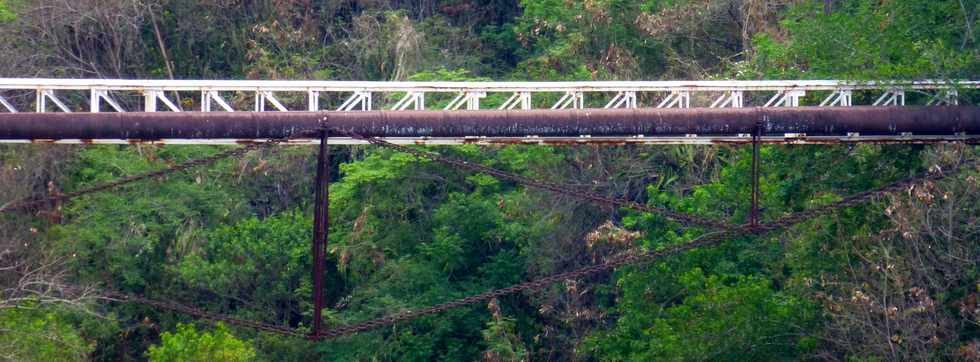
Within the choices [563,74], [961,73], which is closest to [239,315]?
[563,74]

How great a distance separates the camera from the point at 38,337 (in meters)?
21.6

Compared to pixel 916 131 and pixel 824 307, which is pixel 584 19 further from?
pixel 916 131

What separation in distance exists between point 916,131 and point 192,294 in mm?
15844

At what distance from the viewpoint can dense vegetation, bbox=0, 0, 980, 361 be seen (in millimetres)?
17906

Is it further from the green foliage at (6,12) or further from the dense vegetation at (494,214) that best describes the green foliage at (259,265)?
the green foliage at (6,12)

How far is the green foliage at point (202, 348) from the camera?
21.7 metres

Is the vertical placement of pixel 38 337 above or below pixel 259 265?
below

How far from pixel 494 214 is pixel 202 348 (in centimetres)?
634

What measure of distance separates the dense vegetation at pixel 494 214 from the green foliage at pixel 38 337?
7 centimetres

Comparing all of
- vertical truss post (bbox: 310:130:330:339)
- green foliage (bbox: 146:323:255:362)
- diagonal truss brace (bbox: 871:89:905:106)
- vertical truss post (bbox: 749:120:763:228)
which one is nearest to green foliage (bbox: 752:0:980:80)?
diagonal truss brace (bbox: 871:89:905:106)

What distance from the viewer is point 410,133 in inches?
558

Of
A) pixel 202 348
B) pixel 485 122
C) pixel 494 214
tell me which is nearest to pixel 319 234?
pixel 485 122

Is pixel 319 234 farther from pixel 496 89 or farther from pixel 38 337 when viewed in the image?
pixel 38 337

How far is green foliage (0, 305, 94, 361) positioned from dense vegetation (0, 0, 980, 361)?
0.07 m
